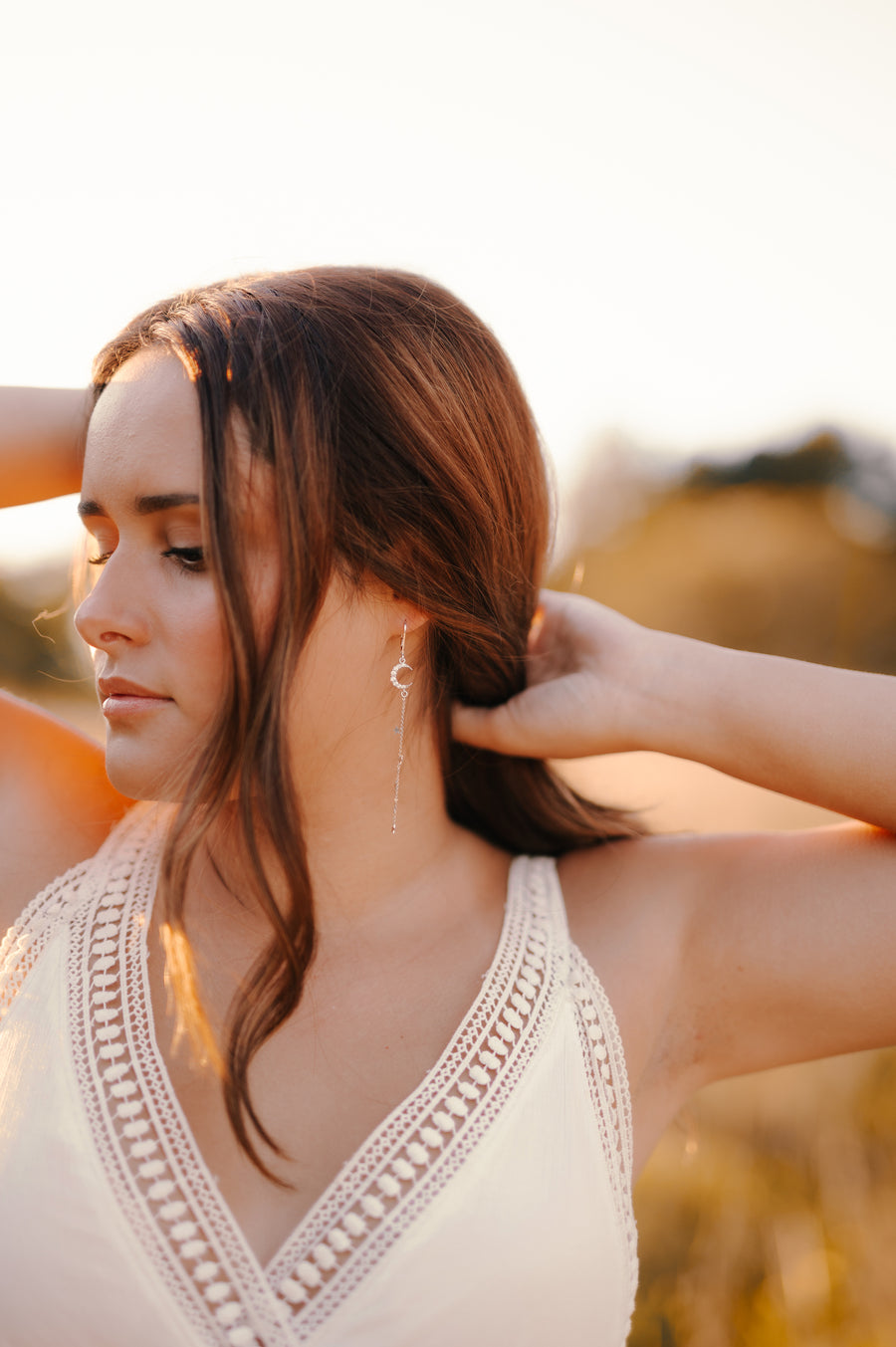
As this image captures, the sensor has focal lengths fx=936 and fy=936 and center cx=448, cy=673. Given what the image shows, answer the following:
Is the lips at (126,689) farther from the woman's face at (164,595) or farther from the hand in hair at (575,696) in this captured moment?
the hand in hair at (575,696)

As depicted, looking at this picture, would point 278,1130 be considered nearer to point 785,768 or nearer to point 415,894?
point 415,894

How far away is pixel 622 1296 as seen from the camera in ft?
4.84

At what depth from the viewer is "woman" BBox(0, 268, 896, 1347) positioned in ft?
4.43

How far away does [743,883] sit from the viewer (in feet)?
5.43

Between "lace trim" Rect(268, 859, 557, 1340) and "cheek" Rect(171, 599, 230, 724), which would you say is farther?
"cheek" Rect(171, 599, 230, 724)

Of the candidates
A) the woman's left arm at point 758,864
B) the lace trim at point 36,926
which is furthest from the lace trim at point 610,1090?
the lace trim at point 36,926

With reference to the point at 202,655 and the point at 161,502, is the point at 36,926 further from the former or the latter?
the point at 161,502

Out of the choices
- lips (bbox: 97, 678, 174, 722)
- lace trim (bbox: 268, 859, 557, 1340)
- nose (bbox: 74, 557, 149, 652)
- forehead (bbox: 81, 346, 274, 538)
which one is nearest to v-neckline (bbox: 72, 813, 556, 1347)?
lace trim (bbox: 268, 859, 557, 1340)

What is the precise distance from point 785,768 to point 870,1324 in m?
2.16

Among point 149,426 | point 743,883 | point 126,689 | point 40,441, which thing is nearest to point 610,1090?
point 743,883

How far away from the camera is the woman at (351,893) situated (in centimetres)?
135

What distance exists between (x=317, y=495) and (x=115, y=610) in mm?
357

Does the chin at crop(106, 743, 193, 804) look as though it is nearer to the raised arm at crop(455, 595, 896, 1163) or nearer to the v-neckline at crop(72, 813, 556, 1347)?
the v-neckline at crop(72, 813, 556, 1347)

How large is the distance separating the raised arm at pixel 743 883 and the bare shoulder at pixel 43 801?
88cm
